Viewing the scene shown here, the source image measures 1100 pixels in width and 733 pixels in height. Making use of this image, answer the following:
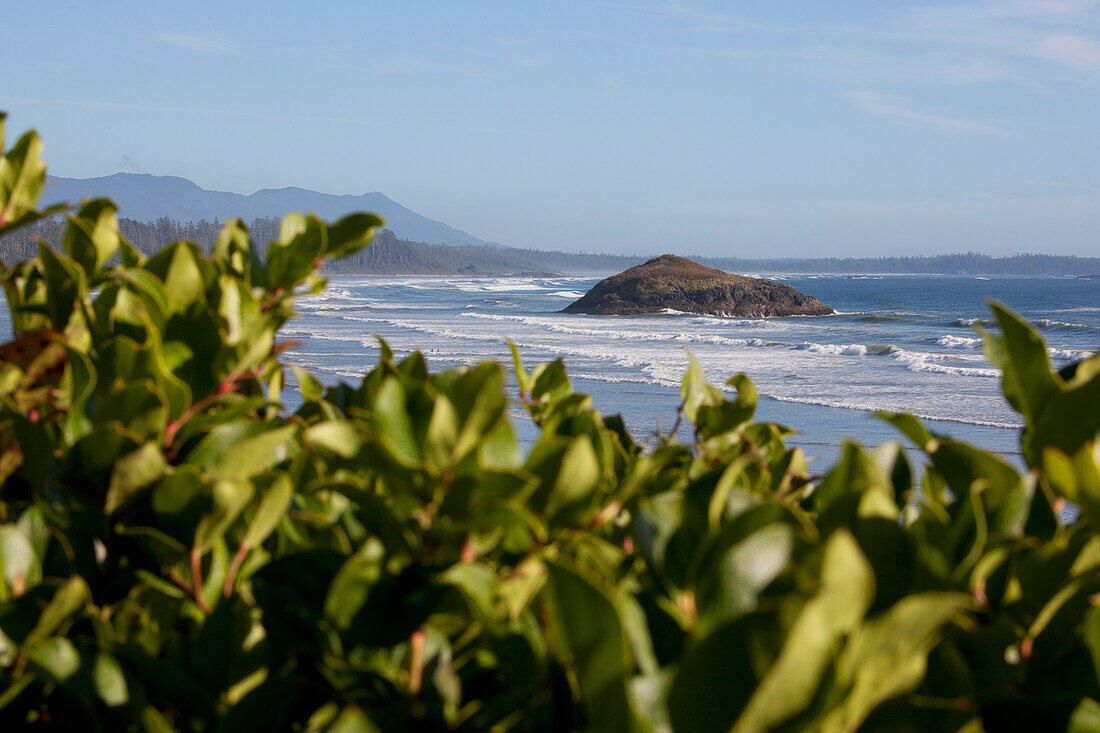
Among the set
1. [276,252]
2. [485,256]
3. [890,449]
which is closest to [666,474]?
[890,449]

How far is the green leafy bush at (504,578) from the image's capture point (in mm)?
396

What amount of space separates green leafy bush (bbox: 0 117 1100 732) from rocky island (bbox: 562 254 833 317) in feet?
117

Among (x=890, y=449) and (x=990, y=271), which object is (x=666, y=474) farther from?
(x=990, y=271)

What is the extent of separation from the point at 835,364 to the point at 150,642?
19.1 m

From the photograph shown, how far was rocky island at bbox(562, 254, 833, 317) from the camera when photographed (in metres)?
36.7

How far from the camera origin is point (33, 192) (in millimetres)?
1032

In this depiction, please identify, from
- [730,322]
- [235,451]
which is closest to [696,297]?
[730,322]

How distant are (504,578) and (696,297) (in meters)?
37.8

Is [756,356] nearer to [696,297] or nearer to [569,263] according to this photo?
[696,297]

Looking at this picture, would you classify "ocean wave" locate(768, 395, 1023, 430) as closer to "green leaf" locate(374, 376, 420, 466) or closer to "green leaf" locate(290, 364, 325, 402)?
"green leaf" locate(290, 364, 325, 402)

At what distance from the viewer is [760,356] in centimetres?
2012

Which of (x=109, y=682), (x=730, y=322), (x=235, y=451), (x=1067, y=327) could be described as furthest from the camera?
(x=730, y=322)

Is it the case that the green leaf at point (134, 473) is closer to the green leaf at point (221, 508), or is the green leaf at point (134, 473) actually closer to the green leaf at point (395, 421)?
the green leaf at point (221, 508)

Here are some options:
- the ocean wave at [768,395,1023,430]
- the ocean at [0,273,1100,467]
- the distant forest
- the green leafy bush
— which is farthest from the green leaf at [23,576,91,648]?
the distant forest
